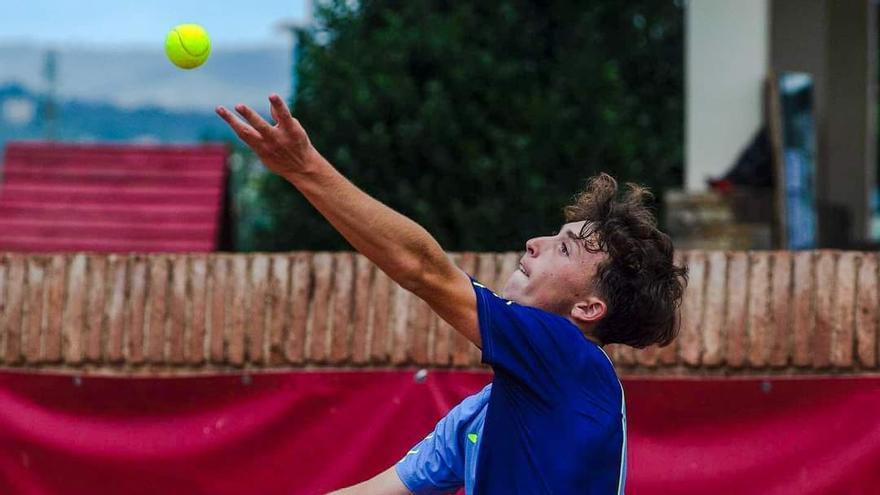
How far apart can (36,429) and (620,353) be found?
206cm

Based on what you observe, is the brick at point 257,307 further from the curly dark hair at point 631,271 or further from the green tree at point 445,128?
the green tree at point 445,128

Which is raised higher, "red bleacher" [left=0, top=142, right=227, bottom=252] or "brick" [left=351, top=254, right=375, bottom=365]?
"red bleacher" [left=0, top=142, right=227, bottom=252]

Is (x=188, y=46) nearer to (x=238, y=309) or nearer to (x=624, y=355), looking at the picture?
(x=238, y=309)

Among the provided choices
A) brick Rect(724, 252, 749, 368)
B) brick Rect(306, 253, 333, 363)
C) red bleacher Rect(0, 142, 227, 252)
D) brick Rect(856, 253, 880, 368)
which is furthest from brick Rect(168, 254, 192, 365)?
red bleacher Rect(0, 142, 227, 252)

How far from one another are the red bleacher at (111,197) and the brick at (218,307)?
3.93 meters

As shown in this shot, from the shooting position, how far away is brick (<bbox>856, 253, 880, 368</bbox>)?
4.46 m

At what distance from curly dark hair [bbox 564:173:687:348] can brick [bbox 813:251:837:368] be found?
1854 millimetres

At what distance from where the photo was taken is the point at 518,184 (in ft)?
31.6

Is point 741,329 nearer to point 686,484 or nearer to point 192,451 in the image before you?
point 686,484

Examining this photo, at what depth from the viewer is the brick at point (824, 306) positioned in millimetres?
4477

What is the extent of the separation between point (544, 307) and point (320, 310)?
2128mm

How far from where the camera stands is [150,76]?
25188 millimetres

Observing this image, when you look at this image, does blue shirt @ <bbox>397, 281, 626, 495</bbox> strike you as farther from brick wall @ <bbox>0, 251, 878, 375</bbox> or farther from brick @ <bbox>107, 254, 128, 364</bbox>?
brick @ <bbox>107, 254, 128, 364</bbox>

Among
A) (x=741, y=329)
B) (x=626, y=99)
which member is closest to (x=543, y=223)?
(x=626, y=99)
